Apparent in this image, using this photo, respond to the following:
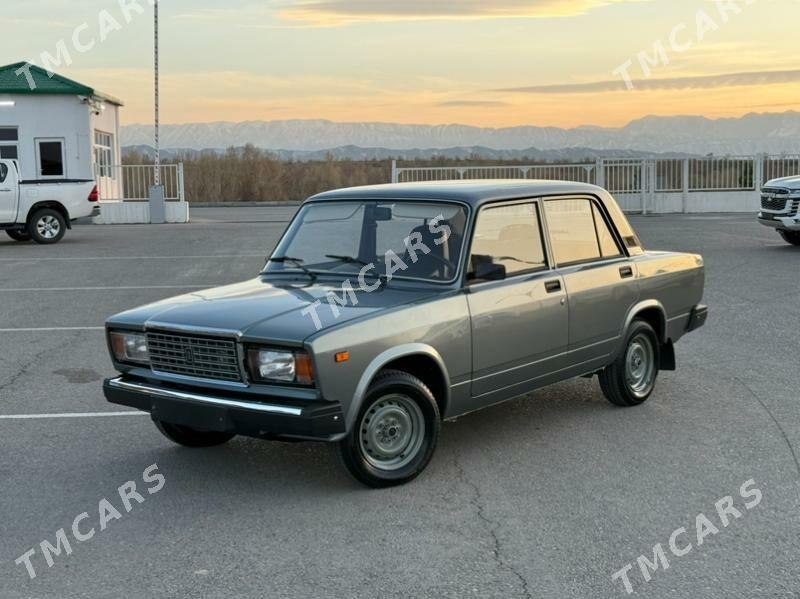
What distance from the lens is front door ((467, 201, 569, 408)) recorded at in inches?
240

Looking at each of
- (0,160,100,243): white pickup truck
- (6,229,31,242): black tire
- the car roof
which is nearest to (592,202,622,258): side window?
the car roof

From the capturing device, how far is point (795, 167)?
33875 millimetres

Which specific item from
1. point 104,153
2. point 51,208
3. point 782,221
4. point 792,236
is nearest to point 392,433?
point 782,221

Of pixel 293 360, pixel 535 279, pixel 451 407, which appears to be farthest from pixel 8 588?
pixel 535 279

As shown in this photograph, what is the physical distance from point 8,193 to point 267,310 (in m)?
19.1

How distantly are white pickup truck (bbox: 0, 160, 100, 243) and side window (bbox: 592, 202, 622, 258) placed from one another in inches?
731

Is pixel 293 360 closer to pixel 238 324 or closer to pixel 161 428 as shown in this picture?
pixel 238 324

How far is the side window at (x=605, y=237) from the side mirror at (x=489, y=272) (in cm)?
142

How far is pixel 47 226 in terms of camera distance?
2364cm

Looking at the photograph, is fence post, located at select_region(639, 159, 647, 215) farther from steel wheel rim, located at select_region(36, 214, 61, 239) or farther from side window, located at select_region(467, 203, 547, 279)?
side window, located at select_region(467, 203, 547, 279)

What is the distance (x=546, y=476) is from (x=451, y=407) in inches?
26.0

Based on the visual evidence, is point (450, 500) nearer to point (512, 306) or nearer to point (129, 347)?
point (512, 306)

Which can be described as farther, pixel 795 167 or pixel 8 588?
pixel 795 167

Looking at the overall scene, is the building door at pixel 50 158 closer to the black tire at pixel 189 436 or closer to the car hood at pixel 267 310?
the black tire at pixel 189 436
